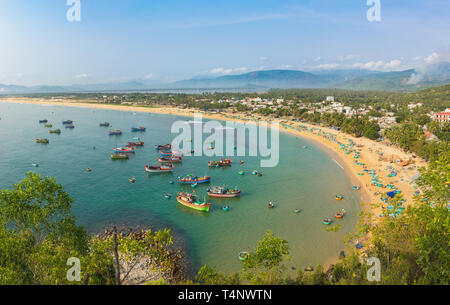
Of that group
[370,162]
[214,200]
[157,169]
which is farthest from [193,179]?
[370,162]

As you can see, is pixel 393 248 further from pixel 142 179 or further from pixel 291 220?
pixel 142 179

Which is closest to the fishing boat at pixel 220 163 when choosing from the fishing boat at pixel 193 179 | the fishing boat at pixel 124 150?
the fishing boat at pixel 193 179

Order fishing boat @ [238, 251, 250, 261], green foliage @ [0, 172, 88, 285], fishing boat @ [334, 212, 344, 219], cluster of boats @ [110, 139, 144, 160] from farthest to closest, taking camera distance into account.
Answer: cluster of boats @ [110, 139, 144, 160]
fishing boat @ [334, 212, 344, 219]
fishing boat @ [238, 251, 250, 261]
green foliage @ [0, 172, 88, 285]

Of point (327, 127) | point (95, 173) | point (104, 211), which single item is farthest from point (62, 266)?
point (327, 127)

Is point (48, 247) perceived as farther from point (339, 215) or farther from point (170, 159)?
point (170, 159)

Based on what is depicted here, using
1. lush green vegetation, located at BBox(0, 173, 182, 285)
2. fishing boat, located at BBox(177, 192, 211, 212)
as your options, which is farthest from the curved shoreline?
fishing boat, located at BBox(177, 192, 211, 212)

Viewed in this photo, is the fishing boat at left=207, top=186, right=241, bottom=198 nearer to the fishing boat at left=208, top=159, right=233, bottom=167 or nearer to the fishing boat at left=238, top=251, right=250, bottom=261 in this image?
the fishing boat at left=208, top=159, right=233, bottom=167

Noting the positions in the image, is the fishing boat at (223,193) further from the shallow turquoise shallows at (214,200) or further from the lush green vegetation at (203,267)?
the lush green vegetation at (203,267)
